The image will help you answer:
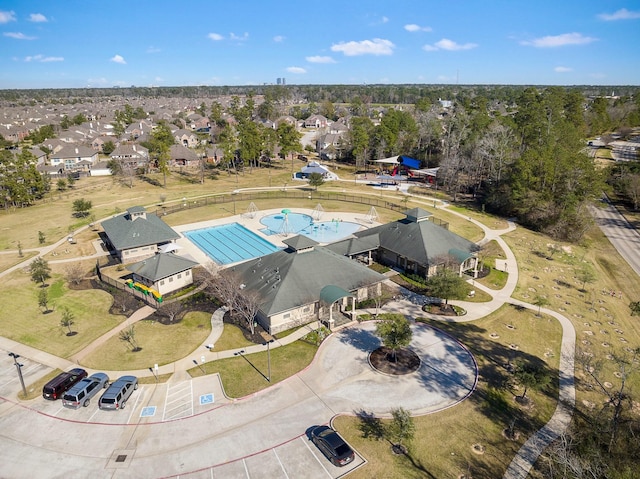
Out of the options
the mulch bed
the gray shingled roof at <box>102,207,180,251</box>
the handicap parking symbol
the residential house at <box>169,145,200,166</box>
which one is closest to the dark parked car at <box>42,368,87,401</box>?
the handicap parking symbol

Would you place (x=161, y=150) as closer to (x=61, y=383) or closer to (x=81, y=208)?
(x=81, y=208)

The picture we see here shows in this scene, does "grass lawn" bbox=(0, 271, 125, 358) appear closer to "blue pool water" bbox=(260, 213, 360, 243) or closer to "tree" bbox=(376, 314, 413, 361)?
"tree" bbox=(376, 314, 413, 361)

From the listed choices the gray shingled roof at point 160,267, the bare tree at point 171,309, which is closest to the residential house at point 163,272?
the gray shingled roof at point 160,267

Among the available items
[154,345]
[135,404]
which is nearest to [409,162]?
[154,345]

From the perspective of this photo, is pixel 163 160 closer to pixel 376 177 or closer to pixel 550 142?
pixel 376 177

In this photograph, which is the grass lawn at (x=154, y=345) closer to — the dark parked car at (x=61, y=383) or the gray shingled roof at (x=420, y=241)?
the dark parked car at (x=61, y=383)
